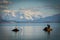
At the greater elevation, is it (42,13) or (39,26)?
(42,13)

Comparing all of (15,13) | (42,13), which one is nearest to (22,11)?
(15,13)

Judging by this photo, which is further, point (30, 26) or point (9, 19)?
point (30, 26)

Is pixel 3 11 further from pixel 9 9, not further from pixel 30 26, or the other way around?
pixel 30 26

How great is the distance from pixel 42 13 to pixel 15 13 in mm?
2112

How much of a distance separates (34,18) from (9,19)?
1.95 metres

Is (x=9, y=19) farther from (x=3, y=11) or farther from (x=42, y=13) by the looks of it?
(x=42, y=13)

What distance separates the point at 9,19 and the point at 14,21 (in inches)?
16.5

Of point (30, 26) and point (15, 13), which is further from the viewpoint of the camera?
point (30, 26)

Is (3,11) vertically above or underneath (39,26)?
above

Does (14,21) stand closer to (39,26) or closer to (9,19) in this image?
(9,19)

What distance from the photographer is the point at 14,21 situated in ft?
52.1

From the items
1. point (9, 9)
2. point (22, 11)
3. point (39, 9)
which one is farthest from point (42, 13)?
point (9, 9)

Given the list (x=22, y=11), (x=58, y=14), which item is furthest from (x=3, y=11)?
(x=58, y=14)

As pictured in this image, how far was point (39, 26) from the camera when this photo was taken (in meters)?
17.2
